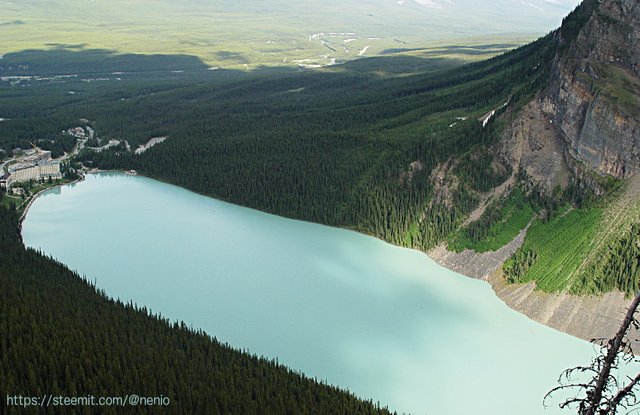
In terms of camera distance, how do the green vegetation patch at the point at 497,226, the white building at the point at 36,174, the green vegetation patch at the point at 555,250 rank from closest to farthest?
the green vegetation patch at the point at 555,250 < the green vegetation patch at the point at 497,226 < the white building at the point at 36,174

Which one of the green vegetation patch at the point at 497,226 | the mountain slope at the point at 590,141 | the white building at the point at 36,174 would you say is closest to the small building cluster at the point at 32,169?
the white building at the point at 36,174

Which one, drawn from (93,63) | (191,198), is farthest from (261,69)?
(191,198)

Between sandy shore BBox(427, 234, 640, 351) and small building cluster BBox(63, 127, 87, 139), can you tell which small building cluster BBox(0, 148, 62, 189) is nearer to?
small building cluster BBox(63, 127, 87, 139)

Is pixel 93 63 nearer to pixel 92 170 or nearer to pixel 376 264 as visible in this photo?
pixel 92 170

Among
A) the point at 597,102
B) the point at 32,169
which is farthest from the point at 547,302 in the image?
the point at 32,169

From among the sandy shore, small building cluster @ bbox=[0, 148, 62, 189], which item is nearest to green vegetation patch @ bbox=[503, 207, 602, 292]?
the sandy shore

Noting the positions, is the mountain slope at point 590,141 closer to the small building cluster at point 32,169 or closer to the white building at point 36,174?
the white building at point 36,174

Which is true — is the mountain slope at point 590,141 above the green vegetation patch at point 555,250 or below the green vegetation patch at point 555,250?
above
